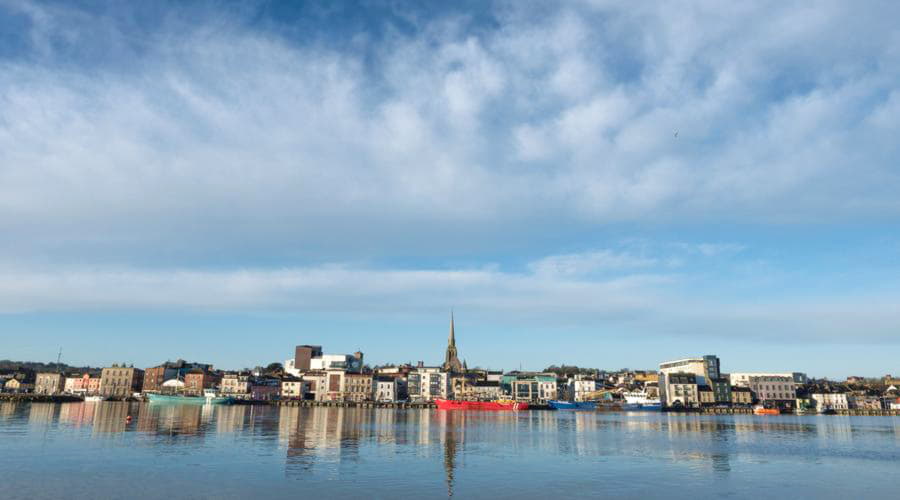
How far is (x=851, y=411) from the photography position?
17125 cm

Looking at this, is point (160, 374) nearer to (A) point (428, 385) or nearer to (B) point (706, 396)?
(A) point (428, 385)

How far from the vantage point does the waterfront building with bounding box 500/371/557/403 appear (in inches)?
6865

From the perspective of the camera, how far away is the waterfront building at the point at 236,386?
171 meters

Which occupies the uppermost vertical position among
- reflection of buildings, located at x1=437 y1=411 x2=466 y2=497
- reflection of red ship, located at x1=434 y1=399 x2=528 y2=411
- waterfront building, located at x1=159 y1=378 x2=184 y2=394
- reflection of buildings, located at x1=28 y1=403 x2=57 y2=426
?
waterfront building, located at x1=159 y1=378 x2=184 y2=394

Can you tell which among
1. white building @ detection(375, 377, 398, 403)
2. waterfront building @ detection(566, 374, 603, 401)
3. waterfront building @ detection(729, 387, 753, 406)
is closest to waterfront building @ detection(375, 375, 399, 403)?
white building @ detection(375, 377, 398, 403)

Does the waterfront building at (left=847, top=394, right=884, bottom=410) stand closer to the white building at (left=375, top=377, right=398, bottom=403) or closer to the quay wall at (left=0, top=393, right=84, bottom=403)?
the white building at (left=375, top=377, right=398, bottom=403)

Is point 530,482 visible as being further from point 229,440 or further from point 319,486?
point 229,440

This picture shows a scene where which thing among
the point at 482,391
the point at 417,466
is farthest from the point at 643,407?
the point at 417,466

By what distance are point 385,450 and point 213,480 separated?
55.1 ft

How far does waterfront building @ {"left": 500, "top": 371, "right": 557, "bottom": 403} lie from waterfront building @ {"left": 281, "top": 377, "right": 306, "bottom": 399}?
58113 millimetres

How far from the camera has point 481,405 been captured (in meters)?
158

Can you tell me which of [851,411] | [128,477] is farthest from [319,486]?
[851,411]

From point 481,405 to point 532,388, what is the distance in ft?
81.9

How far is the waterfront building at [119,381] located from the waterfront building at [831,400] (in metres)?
205
